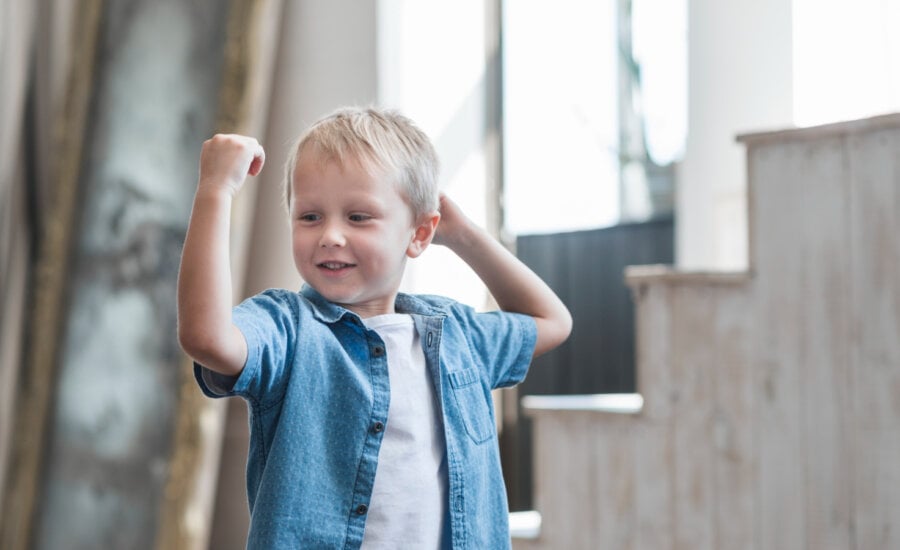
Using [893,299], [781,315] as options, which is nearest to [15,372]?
[781,315]

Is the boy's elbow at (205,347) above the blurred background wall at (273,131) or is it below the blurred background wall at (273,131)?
below

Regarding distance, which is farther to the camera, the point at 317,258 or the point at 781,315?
the point at 781,315

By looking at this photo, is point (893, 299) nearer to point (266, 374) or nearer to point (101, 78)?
point (266, 374)

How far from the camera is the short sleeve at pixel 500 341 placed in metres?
1.20

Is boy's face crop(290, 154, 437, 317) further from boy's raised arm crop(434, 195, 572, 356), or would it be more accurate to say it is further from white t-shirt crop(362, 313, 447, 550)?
boy's raised arm crop(434, 195, 572, 356)

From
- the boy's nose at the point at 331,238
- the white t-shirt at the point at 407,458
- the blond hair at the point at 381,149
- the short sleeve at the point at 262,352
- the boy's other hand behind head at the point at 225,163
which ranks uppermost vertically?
the blond hair at the point at 381,149

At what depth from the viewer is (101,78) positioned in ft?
9.61

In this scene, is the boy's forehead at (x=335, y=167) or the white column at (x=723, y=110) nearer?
the boy's forehead at (x=335, y=167)

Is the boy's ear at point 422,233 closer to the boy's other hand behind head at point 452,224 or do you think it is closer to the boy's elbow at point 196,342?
the boy's other hand behind head at point 452,224

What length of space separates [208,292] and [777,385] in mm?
1382

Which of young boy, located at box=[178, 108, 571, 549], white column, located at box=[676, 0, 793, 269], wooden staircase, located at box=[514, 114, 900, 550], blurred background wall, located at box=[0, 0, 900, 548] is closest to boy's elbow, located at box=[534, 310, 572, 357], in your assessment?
young boy, located at box=[178, 108, 571, 549]

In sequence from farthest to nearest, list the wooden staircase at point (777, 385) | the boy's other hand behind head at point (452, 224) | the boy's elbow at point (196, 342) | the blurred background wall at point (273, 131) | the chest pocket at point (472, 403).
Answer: the blurred background wall at point (273, 131), the wooden staircase at point (777, 385), the boy's other hand behind head at point (452, 224), the chest pocket at point (472, 403), the boy's elbow at point (196, 342)

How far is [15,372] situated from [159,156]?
2.61 feet

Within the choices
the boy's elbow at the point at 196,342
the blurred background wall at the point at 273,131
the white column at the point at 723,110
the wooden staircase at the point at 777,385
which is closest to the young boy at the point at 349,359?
the boy's elbow at the point at 196,342
